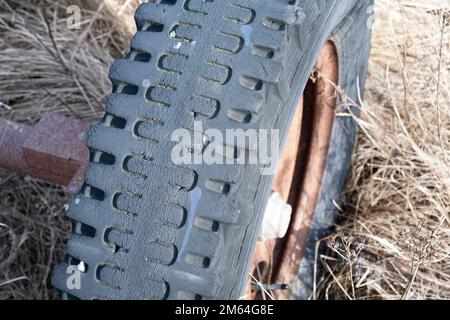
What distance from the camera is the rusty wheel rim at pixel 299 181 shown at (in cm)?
163

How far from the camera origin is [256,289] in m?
1.61

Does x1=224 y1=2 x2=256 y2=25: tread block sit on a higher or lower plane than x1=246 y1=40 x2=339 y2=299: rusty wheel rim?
higher

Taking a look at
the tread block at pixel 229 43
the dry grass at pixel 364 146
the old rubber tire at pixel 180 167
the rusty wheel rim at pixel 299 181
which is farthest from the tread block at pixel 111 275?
the rusty wheel rim at pixel 299 181

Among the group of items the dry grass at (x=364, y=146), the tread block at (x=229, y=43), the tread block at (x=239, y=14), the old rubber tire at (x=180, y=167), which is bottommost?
the dry grass at (x=364, y=146)

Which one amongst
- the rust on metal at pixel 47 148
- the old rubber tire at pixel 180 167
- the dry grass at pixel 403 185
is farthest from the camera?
the dry grass at pixel 403 185

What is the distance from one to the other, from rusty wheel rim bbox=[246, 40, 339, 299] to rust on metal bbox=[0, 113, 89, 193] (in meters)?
0.49

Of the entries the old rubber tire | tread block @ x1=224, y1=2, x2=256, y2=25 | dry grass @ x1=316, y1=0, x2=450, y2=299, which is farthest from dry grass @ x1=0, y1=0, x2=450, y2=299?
tread block @ x1=224, y1=2, x2=256, y2=25

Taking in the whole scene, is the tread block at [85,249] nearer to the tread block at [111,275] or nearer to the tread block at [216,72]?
the tread block at [111,275]

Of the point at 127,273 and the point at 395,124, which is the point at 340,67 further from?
the point at 127,273

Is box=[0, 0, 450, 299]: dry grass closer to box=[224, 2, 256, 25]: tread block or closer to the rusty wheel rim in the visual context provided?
the rusty wheel rim

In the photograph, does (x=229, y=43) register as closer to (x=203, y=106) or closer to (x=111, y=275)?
(x=203, y=106)

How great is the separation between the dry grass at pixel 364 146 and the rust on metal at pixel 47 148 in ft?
0.88

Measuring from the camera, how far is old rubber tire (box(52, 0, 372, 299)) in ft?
3.32
